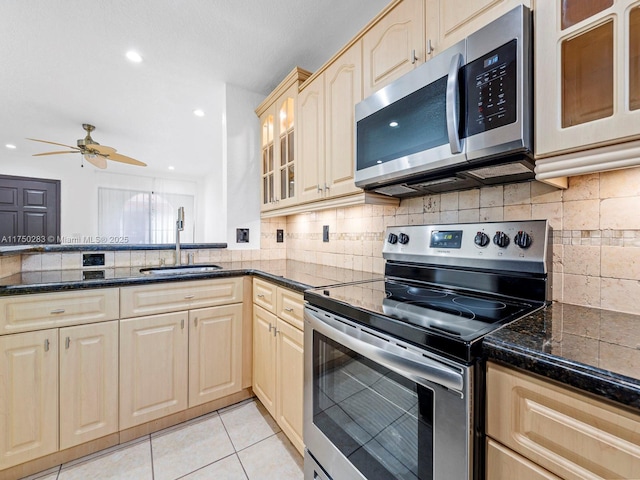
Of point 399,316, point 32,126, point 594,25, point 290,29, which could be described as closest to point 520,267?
point 399,316

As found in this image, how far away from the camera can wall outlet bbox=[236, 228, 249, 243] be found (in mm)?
2502

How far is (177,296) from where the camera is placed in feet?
5.60

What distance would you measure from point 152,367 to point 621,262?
7.17ft

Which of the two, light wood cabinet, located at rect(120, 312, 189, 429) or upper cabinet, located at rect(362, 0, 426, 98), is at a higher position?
upper cabinet, located at rect(362, 0, 426, 98)

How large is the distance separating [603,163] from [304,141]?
60.2 inches

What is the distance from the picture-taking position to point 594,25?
723mm

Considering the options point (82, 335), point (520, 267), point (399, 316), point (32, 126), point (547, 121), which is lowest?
point (82, 335)

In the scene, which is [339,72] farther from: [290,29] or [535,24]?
[535,24]

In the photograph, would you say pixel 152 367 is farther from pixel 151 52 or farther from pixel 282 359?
pixel 151 52

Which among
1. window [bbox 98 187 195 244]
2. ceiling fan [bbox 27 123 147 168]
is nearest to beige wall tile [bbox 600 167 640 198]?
ceiling fan [bbox 27 123 147 168]

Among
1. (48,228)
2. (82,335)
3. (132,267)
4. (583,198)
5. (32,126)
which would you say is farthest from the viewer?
(48,228)

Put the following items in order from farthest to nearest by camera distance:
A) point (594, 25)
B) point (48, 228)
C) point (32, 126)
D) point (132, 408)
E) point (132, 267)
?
point (48, 228) → point (32, 126) → point (132, 267) → point (132, 408) → point (594, 25)

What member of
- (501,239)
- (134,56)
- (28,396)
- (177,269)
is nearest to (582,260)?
(501,239)

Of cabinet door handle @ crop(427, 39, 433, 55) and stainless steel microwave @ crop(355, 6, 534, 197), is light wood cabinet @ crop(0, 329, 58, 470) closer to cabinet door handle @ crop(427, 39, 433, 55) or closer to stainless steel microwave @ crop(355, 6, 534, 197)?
stainless steel microwave @ crop(355, 6, 534, 197)
